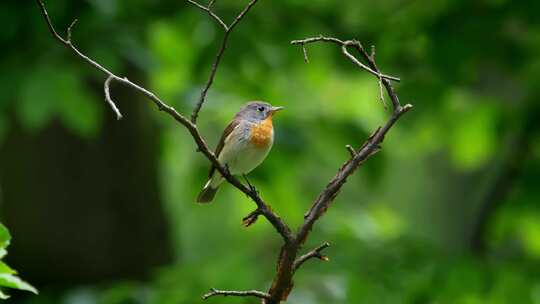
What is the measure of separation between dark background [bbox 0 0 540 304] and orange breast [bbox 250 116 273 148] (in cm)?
132

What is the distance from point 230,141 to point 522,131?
124 inches

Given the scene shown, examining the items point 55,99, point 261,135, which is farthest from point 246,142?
point 55,99

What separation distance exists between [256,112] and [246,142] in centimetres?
61

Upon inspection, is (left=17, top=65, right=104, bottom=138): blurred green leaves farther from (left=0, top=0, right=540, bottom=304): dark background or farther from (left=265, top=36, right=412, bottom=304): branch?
(left=265, top=36, right=412, bottom=304): branch

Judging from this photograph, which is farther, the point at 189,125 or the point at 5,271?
the point at 5,271

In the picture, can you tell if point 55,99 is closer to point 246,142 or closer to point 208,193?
point 208,193

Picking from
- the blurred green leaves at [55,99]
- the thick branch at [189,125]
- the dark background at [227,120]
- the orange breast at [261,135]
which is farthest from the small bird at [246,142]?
the thick branch at [189,125]

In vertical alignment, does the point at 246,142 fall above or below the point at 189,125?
above

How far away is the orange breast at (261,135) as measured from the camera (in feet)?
14.0

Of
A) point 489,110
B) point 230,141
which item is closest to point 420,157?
point 489,110

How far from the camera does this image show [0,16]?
5.67 meters

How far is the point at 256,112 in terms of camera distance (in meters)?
4.88

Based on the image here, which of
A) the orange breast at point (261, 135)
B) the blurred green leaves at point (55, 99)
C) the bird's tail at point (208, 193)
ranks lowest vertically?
the orange breast at point (261, 135)

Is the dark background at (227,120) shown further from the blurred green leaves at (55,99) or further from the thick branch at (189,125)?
the thick branch at (189,125)
